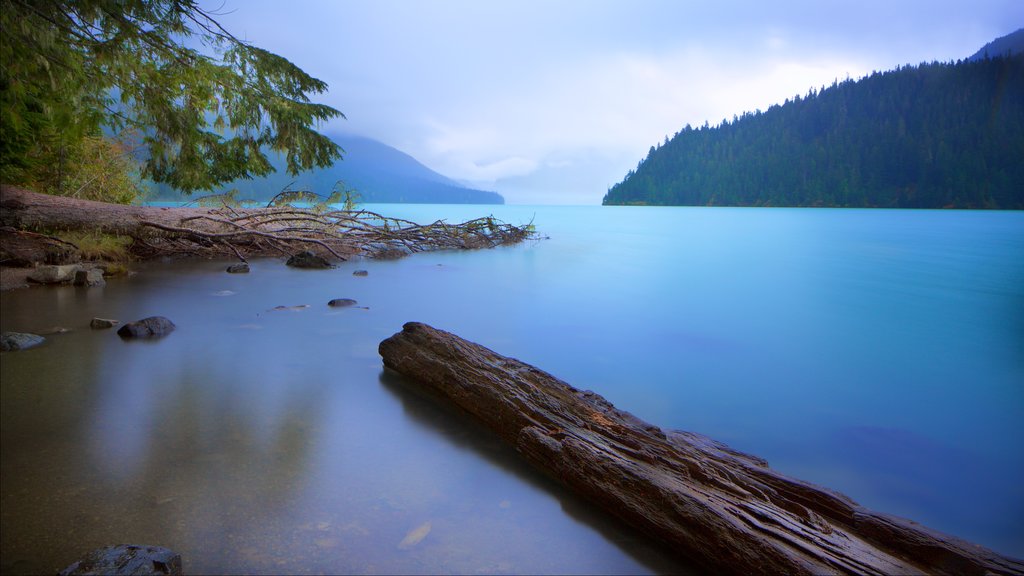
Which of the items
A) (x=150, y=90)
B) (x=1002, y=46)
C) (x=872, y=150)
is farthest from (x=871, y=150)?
(x=150, y=90)

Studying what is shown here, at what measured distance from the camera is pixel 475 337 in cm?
584

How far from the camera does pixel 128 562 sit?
1.60m

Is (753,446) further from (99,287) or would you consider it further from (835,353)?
(99,287)

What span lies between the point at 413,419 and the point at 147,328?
130 inches

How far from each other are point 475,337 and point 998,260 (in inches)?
673

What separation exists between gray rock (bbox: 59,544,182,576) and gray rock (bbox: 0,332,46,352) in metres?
3.69

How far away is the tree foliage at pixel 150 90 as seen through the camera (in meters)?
6.03

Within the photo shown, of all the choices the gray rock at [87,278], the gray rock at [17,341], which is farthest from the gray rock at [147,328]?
the gray rock at [87,278]

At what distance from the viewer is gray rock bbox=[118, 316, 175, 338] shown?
15.7 feet

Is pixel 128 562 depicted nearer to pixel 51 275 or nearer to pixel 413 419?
pixel 413 419

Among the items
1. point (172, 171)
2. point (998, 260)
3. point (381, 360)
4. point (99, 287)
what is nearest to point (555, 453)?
point (381, 360)

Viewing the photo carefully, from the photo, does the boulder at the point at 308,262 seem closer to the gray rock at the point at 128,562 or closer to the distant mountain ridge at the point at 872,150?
the gray rock at the point at 128,562

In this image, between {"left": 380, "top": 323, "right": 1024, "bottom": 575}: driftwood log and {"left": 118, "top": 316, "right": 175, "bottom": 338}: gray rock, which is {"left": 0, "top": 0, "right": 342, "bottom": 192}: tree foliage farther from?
{"left": 380, "top": 323, "right": 1024, "bottom": 575}: driftwood log

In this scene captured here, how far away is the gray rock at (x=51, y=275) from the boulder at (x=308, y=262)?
3685mm
